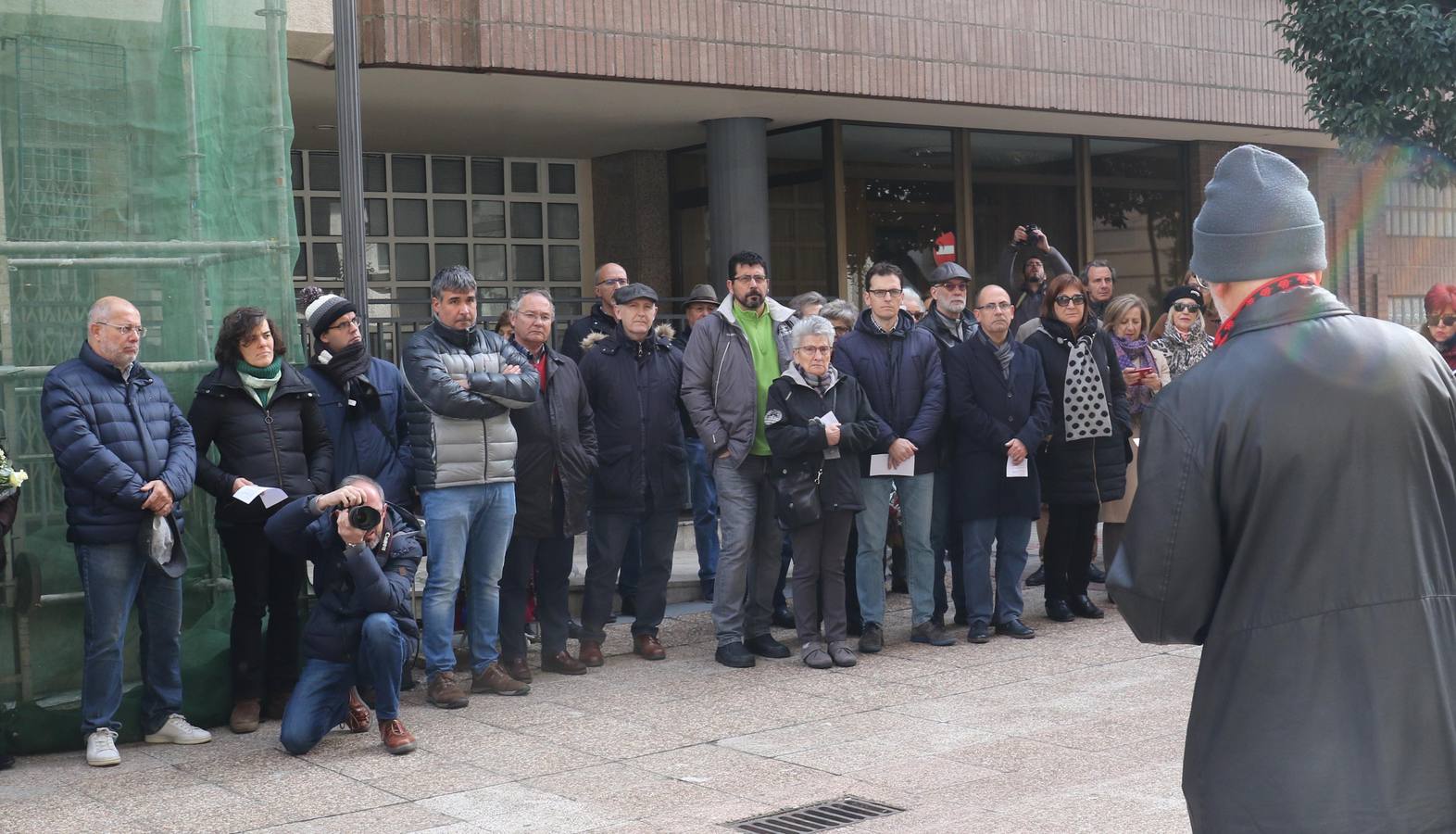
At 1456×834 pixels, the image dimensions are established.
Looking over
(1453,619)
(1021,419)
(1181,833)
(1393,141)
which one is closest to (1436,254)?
(1393,141)

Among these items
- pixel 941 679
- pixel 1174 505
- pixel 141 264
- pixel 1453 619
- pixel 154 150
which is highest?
pixel 154 150

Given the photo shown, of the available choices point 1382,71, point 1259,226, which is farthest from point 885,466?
point 1382,71

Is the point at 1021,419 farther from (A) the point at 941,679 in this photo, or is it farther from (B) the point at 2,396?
(B) the point at 2,396

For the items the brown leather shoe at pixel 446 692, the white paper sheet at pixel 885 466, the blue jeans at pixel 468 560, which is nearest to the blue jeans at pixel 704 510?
the white paper sheet at pixel 885 466

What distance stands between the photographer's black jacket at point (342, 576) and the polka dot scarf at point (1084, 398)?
13.3 feet

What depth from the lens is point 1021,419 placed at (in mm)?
8922

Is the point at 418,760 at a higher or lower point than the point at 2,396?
lower

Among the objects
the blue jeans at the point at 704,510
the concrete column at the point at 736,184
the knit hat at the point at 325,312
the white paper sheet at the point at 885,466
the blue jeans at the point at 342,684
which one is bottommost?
the blue jeans at the point at 342,684

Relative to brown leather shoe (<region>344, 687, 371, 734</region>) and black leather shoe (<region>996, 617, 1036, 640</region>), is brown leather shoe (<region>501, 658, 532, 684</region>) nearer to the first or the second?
brown leather shoe (<region>344, 687, 371, 734</region>)

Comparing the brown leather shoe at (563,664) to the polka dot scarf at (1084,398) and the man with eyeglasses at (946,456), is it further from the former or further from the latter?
the polka dot scarf at (1084,398)

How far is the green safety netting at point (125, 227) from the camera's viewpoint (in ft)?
22.9

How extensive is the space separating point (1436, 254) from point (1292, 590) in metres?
19.1

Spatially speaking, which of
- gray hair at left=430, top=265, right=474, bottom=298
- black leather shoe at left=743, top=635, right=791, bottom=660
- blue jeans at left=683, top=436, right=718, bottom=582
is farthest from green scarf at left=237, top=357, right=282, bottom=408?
blue jeans at left=683, top=436, right=718, bottom=582

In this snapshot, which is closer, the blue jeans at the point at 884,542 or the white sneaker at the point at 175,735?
the white sneaker at the point at 175,735
